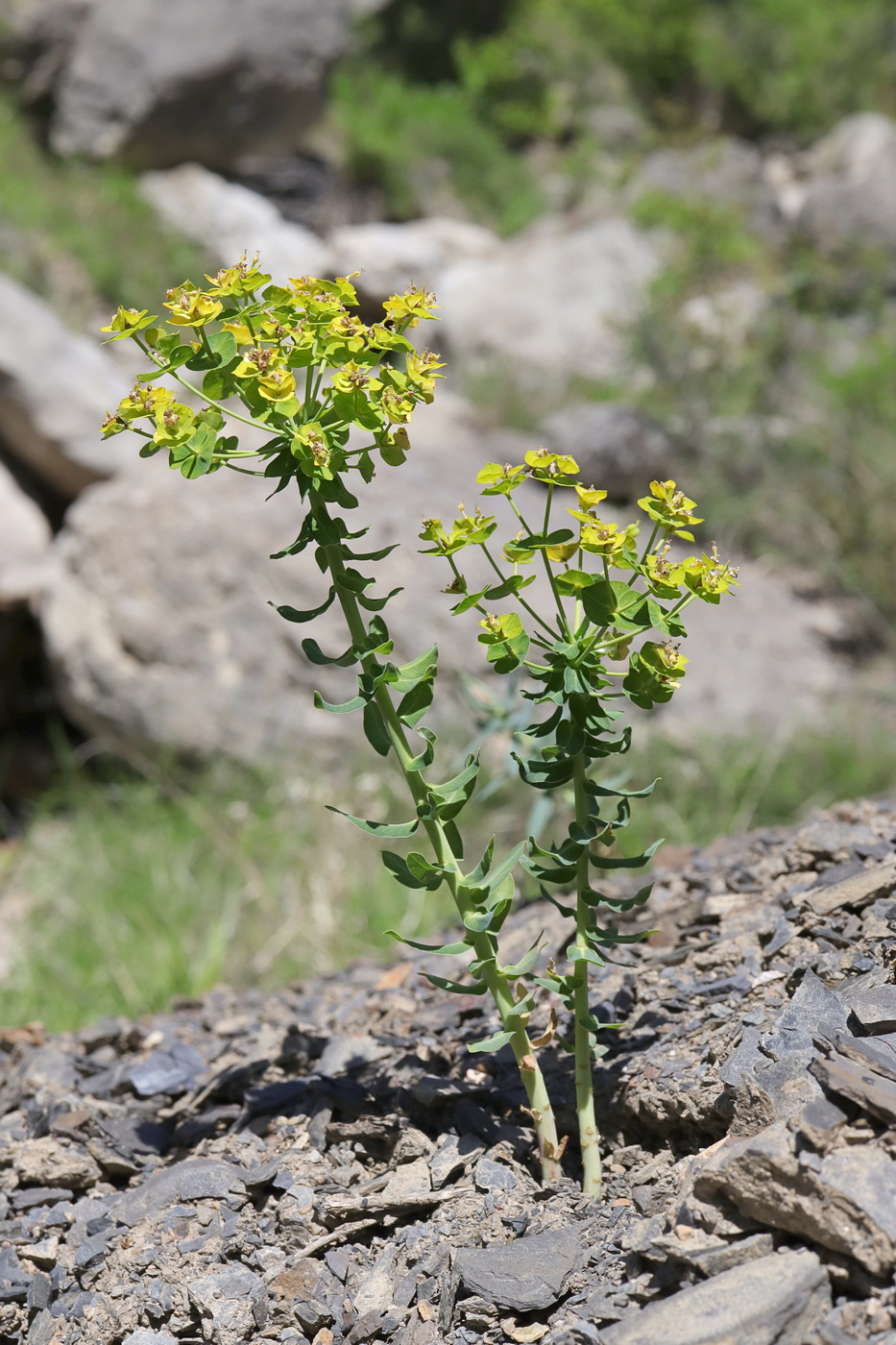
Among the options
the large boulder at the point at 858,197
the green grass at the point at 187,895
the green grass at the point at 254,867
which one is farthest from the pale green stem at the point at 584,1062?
the large boulder at the point at 858,197

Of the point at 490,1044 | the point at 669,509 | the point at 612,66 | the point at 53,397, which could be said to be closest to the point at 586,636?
the point at 669,509

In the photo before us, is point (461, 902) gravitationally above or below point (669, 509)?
below

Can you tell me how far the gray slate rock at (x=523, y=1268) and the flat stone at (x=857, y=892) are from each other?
619 mm

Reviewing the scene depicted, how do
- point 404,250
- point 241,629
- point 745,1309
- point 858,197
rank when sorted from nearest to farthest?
point 745,1309 < point 241,629 < point 404,250 < point 858,197

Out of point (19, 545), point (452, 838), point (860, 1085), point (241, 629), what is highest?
point (19, 545)

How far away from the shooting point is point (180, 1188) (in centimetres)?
150

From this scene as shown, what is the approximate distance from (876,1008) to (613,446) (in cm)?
456

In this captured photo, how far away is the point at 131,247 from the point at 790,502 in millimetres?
4318

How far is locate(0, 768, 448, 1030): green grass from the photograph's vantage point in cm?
304

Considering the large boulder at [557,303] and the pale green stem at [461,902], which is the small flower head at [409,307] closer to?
the pale green stem at [461,902]

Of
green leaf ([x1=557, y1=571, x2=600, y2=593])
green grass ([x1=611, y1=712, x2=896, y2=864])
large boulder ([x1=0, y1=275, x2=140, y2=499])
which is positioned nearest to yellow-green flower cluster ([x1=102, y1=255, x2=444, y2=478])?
green leaf ([x1=557, y1=571, x2=600, y2=593])

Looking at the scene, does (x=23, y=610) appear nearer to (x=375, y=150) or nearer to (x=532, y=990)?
(x=532, y=990)

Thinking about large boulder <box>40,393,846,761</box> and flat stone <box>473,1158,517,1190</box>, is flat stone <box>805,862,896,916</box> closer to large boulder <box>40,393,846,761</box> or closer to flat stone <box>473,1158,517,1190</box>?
flat stone <box>473,1158,517,1190</box>

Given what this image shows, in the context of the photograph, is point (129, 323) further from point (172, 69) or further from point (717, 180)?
point (717, 180)
